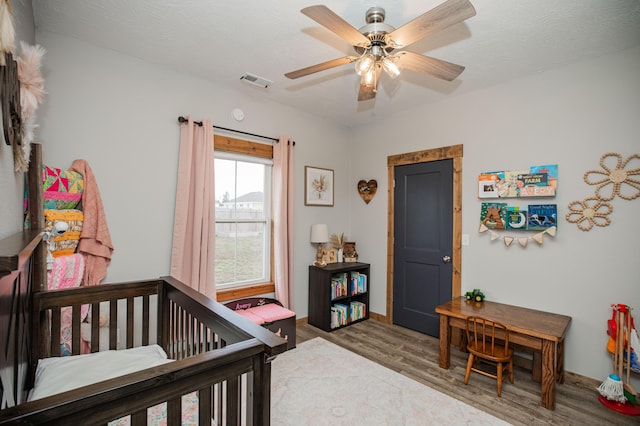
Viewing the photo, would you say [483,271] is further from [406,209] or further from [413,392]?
[413,392]

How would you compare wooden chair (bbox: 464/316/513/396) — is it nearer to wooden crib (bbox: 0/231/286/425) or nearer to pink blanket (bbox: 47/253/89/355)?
wooden crib (bbox: 0/231/286/425)

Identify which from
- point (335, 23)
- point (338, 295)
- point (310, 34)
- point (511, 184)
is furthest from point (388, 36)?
point (338, 295)

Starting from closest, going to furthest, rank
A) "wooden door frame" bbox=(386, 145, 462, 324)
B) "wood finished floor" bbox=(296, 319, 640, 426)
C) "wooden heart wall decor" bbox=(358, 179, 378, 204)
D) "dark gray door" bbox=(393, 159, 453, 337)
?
"wood finished floor" bbox=(296, 319, 640, 426), "wooden door frame" bbox=(386, 145, 462, 324), "dark gray door" bbox=(393, 159, 453, 337), "wooden heart wall decor" bbox=(358, 179, 378, 204)

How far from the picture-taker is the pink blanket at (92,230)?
7.47ft

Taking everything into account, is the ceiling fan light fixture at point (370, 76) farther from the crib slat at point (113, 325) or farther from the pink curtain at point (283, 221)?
the crib slat at point (113, 325)

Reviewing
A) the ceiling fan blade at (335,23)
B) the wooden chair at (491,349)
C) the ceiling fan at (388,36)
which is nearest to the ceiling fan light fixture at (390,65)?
the ceiling fan at (388,36)

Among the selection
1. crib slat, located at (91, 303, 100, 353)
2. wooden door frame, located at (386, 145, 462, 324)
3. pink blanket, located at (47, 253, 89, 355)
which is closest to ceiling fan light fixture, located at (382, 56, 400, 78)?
wooden door frame, located at (386, 145, 462, 324)

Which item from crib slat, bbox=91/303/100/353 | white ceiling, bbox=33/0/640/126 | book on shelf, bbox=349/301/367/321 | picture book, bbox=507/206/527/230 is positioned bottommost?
book on shelf, bbox=349/301/367/321

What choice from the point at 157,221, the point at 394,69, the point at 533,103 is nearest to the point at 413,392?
the point at 394,69

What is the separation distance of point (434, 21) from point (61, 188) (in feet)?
8.37

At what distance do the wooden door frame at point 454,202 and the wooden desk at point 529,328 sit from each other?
14.6 inches

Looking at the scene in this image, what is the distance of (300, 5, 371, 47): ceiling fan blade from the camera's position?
4.78 ft

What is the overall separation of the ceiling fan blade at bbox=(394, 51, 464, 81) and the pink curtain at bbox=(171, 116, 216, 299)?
1.90 metres

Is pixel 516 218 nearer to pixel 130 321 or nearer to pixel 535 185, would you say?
pixel 535 185
